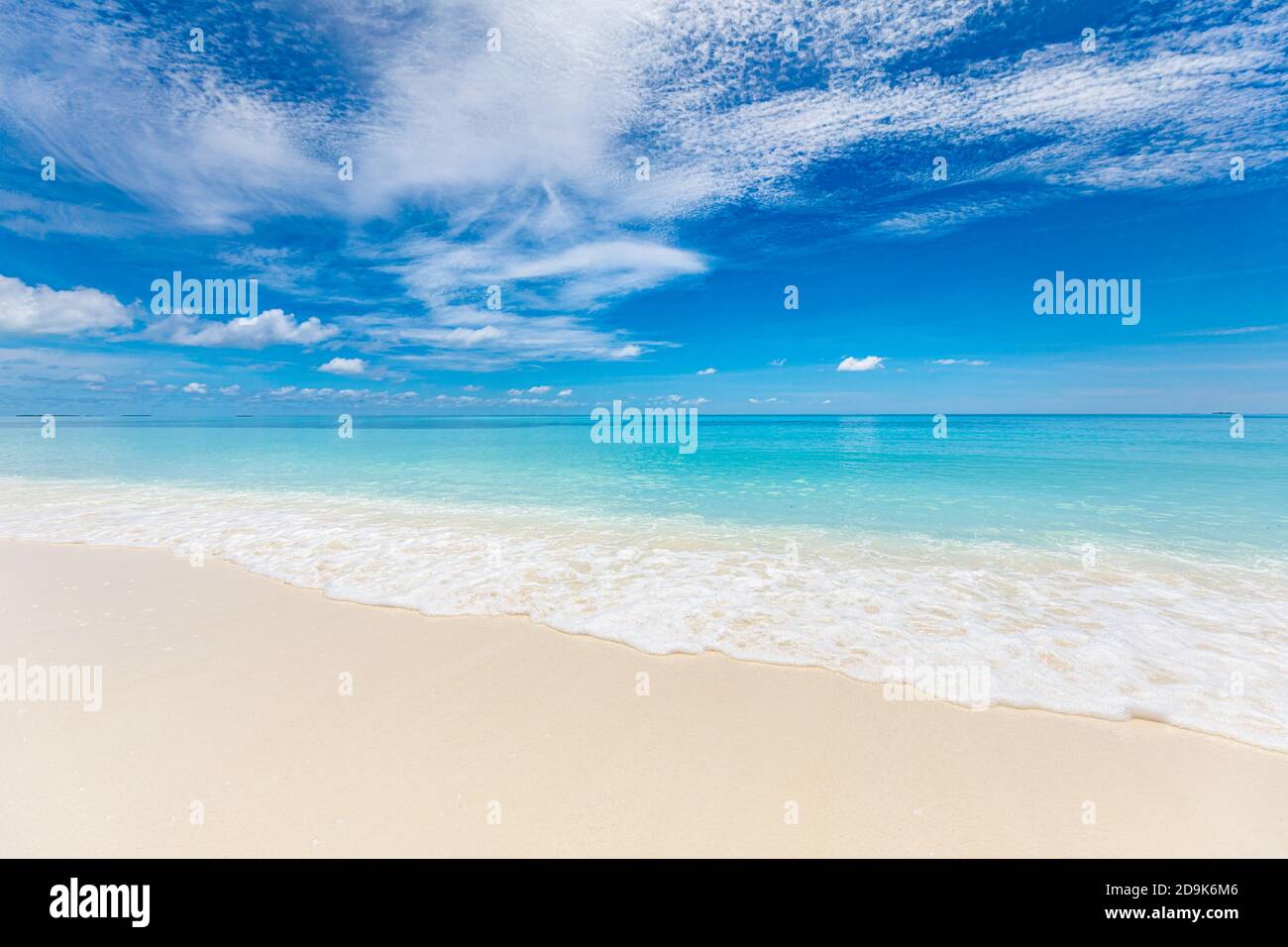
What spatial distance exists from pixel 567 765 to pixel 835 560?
6575 millimetres

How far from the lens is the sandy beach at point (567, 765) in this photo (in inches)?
125

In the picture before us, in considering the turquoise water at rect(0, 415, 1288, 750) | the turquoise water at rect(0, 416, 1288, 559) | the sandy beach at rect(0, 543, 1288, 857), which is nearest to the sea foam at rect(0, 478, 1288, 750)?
the turquoise water at rect(0, 415, 1288, 750)

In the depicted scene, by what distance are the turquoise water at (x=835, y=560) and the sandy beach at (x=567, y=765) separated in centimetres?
73

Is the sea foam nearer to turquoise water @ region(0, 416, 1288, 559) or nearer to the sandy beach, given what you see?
the sandy beach

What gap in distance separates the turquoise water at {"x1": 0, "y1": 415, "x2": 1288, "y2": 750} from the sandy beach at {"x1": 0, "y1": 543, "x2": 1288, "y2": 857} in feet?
2.39

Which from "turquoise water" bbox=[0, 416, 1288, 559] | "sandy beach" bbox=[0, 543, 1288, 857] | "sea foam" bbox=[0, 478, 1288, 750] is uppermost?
"turquoise water" bbox=[0, 416, 1288, 559]

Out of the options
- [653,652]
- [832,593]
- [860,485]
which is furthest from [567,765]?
[860,485]

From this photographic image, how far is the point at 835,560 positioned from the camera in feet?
29.6

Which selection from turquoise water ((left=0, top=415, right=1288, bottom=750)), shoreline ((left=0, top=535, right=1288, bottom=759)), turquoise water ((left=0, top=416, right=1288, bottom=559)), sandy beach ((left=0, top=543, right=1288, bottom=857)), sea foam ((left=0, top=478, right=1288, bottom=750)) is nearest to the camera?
sandy beach ((left=0, top=543, right=1288, bottom=857))

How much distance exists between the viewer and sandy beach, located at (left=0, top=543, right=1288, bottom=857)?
3.18m

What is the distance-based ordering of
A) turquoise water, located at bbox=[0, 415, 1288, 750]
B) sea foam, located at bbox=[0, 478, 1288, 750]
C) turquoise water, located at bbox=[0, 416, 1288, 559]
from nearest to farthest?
sea foam, located at bbox=[0, 478, 1288, 750] → turquoise water, located at bbox=[0, 415, 1288, 750] → turquoise water, located at bbox=[0, 416, 1288, 559]

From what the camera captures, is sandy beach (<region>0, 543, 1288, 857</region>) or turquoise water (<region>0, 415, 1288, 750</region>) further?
turquoise water (<region>0, 415, 1288, 750</region>)
